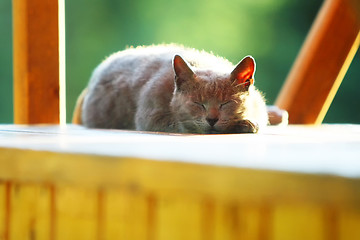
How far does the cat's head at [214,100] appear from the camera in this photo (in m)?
1.93

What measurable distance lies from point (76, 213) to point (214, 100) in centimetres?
99

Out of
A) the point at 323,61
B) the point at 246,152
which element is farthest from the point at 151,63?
the point at 246,152

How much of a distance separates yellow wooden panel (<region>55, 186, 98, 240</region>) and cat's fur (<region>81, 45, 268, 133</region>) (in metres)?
0.91

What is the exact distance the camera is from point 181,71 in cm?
202

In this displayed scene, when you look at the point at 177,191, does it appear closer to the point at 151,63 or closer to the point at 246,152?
the point at 246,152

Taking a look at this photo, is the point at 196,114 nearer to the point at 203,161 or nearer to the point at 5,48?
the point at 203,161

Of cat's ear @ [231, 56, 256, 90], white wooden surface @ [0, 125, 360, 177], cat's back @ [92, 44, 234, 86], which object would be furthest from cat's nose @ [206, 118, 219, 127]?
white wooden surface @ [0, 125, 360, 177]

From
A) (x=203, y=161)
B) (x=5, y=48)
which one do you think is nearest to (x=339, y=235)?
(x=203, y=161)

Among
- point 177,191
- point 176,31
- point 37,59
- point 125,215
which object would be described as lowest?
point 176,31

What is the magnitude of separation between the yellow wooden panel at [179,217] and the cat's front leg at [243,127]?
99cm

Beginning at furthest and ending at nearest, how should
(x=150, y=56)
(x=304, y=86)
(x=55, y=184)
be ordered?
(x=304, y=86), (x=150, y=56), (x=55, y=184)

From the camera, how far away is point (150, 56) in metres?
2.47

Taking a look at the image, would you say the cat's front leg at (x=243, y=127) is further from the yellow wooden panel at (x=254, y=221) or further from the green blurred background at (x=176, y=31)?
the green blurred background at (x=176, y=31)

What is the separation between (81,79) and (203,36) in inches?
62.4
